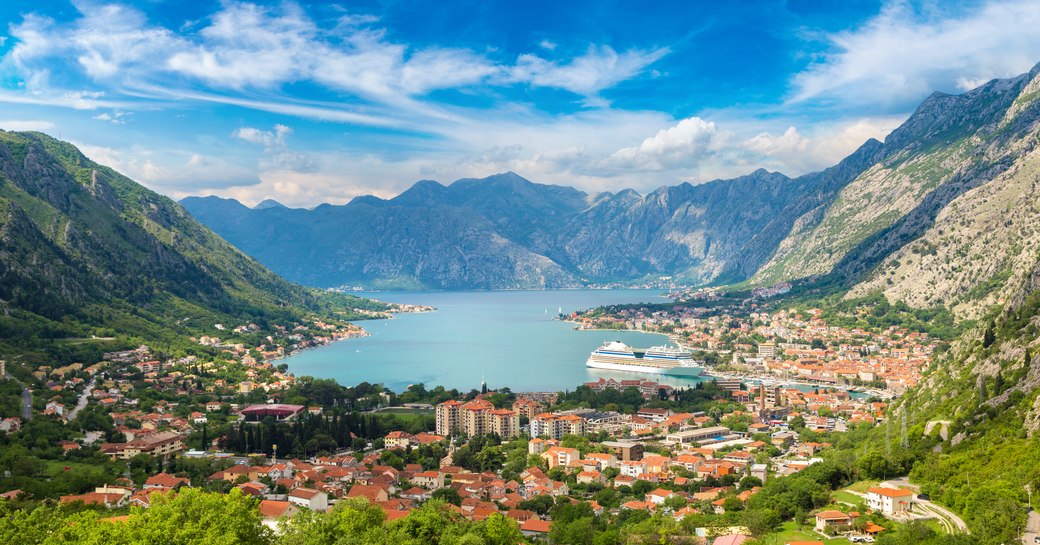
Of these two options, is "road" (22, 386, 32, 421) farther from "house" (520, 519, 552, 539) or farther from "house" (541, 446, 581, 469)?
"house" (520, 519, 552, 539)

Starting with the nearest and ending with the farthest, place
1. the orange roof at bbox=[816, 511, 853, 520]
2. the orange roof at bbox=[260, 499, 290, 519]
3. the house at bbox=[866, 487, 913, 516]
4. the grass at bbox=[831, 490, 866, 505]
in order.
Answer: the orange roof at bbox=[816, 511, 853, 520] → the house at bbox=[866, 487, 913, 516] → the orange roof at bbox=[260, 499, 290, 519] → the grass at bbox=[831, 490, 866, 505]

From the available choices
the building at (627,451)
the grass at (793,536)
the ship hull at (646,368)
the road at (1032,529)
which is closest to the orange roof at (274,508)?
the grass at (793,536)

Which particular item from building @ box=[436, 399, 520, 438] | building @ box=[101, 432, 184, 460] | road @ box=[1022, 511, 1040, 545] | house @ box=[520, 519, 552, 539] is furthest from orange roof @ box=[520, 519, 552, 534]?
building @ box=[101, 432, 184, 460]

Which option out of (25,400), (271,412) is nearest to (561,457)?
(271,412)

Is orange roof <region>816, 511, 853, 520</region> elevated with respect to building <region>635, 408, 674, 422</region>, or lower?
elevated

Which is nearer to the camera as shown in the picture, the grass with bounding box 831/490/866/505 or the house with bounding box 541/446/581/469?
the grass with bounding box 831/490/866/505

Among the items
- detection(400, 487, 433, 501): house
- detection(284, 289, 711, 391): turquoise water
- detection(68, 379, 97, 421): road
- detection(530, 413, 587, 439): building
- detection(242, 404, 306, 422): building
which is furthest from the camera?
detection(284, 289, 711, 391): turquoise water

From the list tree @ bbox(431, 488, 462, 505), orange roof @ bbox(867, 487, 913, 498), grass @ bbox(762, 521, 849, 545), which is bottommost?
tree @ bbox(431, 488, 462, 505)

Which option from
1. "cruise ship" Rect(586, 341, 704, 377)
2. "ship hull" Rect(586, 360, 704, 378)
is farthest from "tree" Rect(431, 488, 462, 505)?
"ship hull" Rect(586, 360, 704, 378)
